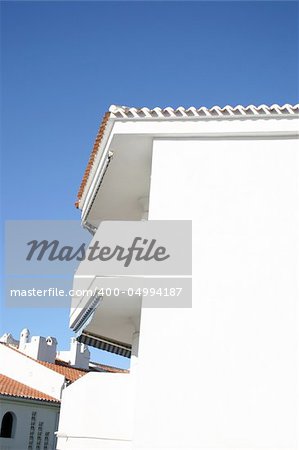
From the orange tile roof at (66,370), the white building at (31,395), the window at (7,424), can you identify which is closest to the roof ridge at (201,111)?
the white building at (31,395)

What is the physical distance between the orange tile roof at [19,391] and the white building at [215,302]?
2766cm

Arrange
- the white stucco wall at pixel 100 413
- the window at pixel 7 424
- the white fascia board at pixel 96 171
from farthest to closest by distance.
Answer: the window at pixel 7 424, the white fascia board at pixel 96 171, the white stucco wall at pixel 100 413

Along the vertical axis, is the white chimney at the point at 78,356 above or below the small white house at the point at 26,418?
above

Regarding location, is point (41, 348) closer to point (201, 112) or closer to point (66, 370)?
point (66, 370)

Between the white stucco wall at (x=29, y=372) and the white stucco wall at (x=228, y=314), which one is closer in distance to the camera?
the white stucco wall at (x=228, y=314)

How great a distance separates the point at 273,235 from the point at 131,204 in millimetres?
6827

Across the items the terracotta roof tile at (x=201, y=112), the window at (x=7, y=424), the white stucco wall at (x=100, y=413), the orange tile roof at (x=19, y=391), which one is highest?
the terracotta roof tile at (x=201, y=112)

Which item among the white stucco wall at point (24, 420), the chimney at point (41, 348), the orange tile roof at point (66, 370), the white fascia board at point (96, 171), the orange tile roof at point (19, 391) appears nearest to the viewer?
the white fascia board at point (96, 171)

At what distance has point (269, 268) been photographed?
10.7 m

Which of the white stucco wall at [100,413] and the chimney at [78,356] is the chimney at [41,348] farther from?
the white stucco wall at [100,413]

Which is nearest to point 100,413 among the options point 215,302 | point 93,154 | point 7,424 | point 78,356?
point 215,302

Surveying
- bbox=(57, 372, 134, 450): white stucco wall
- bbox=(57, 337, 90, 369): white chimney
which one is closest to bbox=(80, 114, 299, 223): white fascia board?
bbox=(57, 372, 134, 450): white stucco wall

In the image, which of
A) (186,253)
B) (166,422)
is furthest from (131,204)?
(166,422)

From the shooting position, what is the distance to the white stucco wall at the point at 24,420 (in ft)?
122
